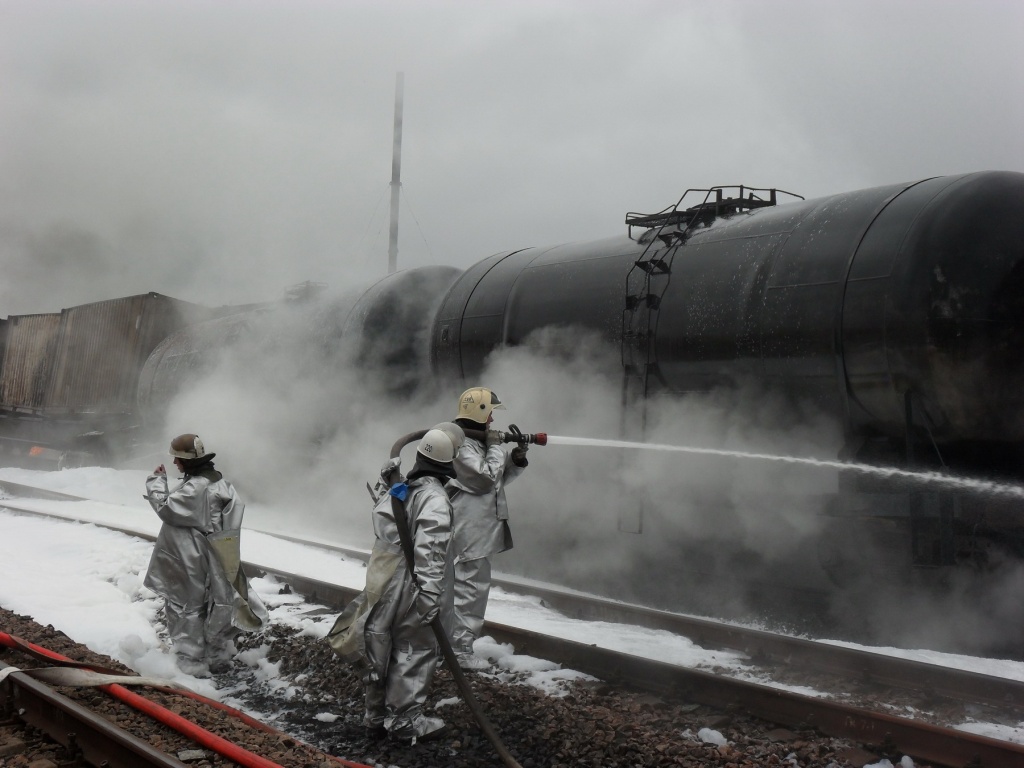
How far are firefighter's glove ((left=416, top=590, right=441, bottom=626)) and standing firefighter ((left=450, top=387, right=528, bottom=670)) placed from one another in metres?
1.44

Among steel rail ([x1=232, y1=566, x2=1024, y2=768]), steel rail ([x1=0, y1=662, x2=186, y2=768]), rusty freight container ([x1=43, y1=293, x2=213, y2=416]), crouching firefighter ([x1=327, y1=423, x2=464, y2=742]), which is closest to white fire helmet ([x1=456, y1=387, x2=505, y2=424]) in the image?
crouching firefighter ([x1=327, y1=423, x2=464, y2=742])

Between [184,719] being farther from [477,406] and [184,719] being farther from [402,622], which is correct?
[477,406]

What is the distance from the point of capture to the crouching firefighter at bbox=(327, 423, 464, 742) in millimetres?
3777

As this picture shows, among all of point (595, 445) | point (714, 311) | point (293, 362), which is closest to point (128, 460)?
point (293, 362)

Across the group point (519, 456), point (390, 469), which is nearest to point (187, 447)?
point (390, 469)

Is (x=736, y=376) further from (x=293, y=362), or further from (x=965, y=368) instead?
(x=293, y=362)

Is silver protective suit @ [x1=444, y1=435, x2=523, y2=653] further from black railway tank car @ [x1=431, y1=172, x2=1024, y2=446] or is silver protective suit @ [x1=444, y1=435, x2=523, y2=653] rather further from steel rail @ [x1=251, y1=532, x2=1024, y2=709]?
black railway tank car @ [x1=431, y1=172, x2=1024, y2=446]

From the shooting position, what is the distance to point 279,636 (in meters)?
5.54

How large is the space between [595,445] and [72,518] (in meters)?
7.11

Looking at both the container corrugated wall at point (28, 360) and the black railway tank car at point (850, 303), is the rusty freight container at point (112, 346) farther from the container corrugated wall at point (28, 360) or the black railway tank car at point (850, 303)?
the black railway tank car at point (850, 303)

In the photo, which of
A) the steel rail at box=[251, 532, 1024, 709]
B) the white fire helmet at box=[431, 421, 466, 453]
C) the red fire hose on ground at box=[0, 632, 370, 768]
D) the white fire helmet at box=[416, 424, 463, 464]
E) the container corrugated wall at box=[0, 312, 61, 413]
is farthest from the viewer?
the container corrugated wall at box=[0, 312, 61, 413]

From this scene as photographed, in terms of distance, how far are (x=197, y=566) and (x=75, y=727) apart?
1.56 metres

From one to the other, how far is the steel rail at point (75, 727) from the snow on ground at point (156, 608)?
3.07ft

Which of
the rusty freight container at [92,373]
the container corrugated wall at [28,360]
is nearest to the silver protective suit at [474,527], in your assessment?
the rusty freight container at [92,373]
